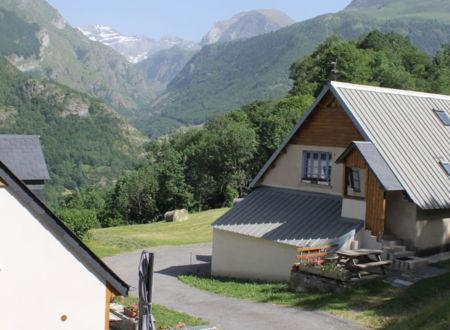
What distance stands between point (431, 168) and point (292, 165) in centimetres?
636

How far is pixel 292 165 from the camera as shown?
88.1ft

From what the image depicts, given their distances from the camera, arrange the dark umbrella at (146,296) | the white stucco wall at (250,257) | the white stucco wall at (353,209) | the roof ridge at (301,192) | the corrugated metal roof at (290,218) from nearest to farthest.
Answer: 1. the dark umbrella at (146,296)
2. the white stucco wall at (353,209)
3. the corrugated metal roof at (290,218)
4. the white stucco wall at (250,257)
5. the roof ridge at (301,192)

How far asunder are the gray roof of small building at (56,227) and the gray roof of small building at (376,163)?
1209cm

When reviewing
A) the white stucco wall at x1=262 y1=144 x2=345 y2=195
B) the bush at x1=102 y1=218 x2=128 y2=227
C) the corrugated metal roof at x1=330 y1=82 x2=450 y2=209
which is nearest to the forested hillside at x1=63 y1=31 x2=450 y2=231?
the bush at x1=102 y1=218 x2=128 y2=227

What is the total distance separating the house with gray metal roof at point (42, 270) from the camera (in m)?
11.4

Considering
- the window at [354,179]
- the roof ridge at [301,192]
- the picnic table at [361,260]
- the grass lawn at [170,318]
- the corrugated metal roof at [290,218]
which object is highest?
the window at [354,179]

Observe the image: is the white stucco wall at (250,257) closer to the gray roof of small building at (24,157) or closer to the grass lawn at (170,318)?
the grass lawn at (170,318)

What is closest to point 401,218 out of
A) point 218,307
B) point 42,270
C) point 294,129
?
point 294,129

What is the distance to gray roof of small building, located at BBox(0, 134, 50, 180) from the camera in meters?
23.8

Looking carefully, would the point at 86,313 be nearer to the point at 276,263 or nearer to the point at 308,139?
the point at 276,263

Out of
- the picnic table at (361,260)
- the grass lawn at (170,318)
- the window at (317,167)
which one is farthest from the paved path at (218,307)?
the window at (317,167)

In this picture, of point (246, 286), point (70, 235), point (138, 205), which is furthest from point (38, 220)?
point (138, 205)

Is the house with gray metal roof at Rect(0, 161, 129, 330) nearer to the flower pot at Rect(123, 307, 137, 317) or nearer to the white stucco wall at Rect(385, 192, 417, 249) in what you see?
the flower pot at Rect(123, 307, 137, 317)

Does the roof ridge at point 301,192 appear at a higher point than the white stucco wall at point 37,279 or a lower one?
higher
